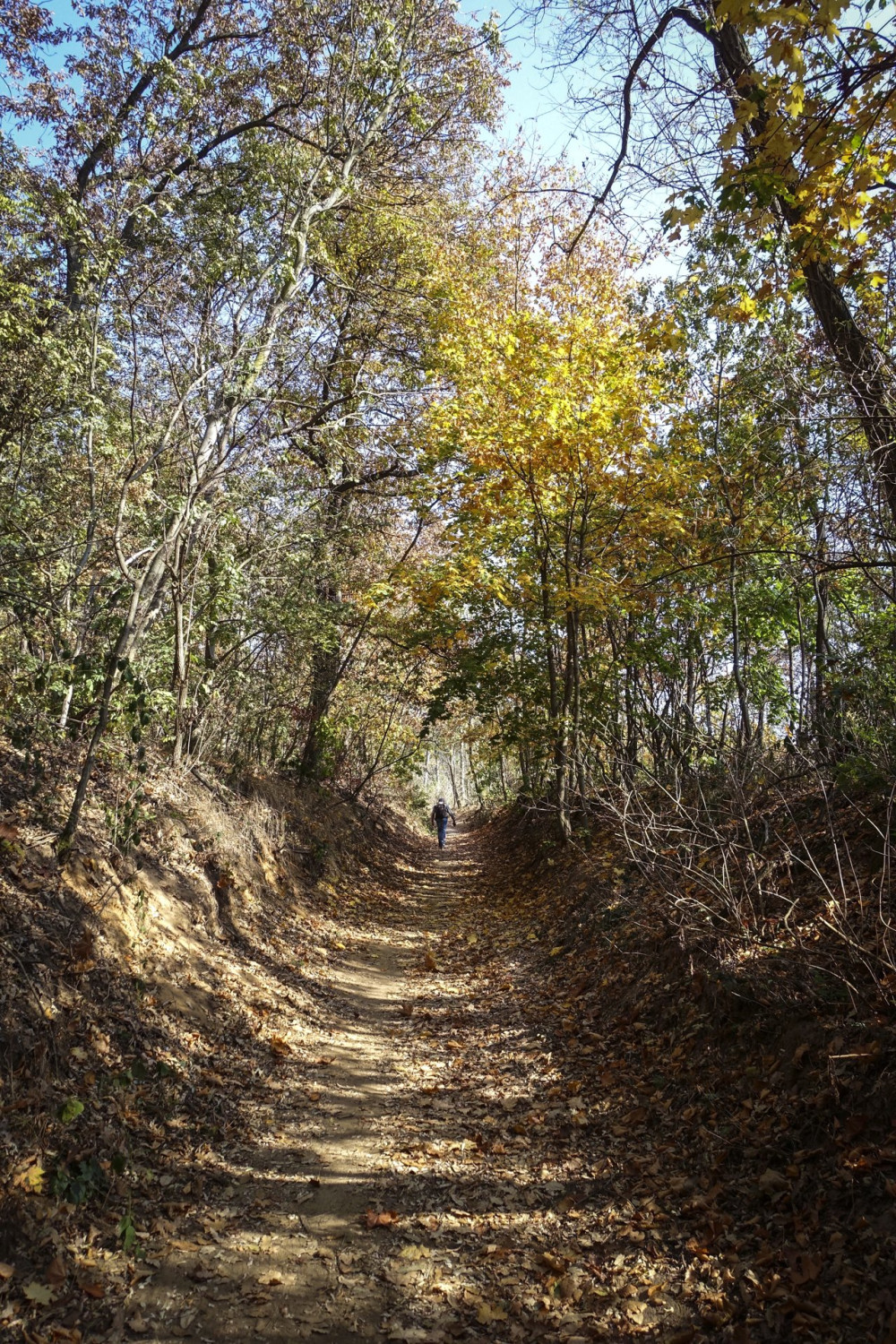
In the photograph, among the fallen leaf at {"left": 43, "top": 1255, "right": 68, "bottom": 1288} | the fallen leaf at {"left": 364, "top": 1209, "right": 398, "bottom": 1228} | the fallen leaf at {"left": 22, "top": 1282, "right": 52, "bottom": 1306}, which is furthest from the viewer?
the fallen leaf at {"left": 364, "top": 1209, "right": 398, "bottom": 1228}

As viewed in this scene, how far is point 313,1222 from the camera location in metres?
4.06

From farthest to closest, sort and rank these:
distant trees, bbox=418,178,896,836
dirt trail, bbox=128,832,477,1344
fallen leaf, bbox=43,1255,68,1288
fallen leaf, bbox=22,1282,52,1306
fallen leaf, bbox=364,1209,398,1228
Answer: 1. distant trees, bbox=418,178,896,836
2. fallen leaf, bbox=364,1209,398,1228
3. dirt trail, bbox=128,832,477,1344
4. fallen leaf, bbox=43,1255,68,1288
5. fallen leaf, bbox=22,1282,52,1306

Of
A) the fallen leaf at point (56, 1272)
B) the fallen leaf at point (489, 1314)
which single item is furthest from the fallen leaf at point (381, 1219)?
the fallen leaf at point (56, 1272)

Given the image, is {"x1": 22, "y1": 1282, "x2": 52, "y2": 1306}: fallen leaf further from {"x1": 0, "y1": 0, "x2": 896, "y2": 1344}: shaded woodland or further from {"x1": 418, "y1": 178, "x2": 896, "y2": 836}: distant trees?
{"x1": 418, "y1": 178, "x2": 896, "y2": 836}: distant trees

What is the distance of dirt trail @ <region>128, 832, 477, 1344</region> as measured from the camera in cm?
333

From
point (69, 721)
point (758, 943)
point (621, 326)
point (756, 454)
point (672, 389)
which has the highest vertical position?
point (621, 326)

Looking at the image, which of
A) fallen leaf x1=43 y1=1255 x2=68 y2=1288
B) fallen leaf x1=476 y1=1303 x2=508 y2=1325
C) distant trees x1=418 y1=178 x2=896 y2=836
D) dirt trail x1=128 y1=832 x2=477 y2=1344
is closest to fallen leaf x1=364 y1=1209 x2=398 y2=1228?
dirt trail x1=128 y1=832 x2=477 y2=1344

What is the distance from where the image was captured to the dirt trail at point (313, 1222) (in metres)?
3.33

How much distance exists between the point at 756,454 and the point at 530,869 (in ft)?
26.5

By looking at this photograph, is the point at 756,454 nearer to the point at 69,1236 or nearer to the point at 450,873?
the point at 69,1236

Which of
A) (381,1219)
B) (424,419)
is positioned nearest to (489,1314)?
(381,1219)

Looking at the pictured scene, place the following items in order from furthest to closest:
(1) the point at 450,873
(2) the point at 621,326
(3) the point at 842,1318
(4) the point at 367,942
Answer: (1) the point at 450,873, (2) the point at 621,326, (4) the point at 367,942, (3) the point at 842,1318

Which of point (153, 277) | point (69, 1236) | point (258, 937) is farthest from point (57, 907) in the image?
point (153, 277)

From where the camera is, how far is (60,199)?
7238mm
